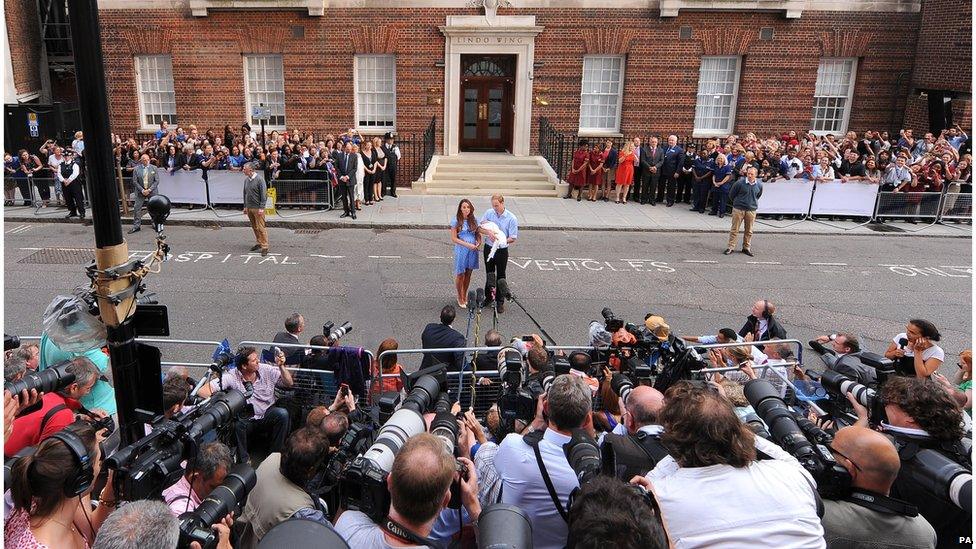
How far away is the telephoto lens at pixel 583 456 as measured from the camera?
2988mm

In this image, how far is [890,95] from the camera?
20.6 m

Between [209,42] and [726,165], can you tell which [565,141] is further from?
[209,42]

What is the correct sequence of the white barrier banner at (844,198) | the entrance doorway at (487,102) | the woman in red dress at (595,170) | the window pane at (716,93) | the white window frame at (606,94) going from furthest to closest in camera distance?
1. the entrance doorway at (487,102)
2. the window pane at (716,93)
3. the white window frame at (606,94)
4. the woman in red dress at (595,170)
5. the white barrier banner at (844,198)

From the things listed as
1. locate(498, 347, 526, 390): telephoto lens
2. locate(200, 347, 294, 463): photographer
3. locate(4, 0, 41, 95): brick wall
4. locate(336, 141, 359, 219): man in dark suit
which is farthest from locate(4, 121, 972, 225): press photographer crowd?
locate(498, 347, 526, 390): telephoto lens

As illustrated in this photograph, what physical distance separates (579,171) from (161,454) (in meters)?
16.7

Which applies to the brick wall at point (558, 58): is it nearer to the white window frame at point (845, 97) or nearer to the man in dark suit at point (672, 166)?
the white window frame at point (845, 97)

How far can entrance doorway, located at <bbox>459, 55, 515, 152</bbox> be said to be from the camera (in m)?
20.8

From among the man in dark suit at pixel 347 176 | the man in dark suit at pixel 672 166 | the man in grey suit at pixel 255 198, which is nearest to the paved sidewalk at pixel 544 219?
the man in dark suit at pixel 347 176

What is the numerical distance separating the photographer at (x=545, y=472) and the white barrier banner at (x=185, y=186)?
15594 mm

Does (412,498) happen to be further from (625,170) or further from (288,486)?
(625,170)

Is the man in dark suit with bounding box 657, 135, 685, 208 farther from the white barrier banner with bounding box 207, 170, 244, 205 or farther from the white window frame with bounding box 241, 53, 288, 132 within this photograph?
the white window frame with bounding box 241, 53, 288, 132

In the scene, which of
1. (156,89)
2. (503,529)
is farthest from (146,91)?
(503,529)

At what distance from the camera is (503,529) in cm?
258

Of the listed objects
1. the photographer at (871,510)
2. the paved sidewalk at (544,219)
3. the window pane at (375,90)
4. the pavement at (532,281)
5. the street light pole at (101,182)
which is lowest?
the pavement at (532,281)
